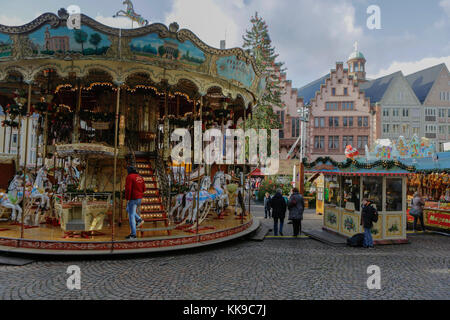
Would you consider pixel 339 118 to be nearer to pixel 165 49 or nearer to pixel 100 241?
pixel 165 49

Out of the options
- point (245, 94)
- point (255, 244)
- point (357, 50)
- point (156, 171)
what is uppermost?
point (357, 50)

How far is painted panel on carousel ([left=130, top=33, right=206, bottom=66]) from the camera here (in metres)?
8.53

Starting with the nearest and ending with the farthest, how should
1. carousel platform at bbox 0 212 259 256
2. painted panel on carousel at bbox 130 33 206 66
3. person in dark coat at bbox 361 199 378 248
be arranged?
carousel platform at bbox 0 212 259 256 → painted panel on carousel at bbox 130 33 206 66 → person in dark coat at bbox 361 199 378 248

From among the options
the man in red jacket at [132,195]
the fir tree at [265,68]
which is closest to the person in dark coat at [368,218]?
the man in red jacket at [132,195]

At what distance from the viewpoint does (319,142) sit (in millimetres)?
43625

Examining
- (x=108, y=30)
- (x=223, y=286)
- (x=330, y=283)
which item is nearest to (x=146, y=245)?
(x=223, y=286)

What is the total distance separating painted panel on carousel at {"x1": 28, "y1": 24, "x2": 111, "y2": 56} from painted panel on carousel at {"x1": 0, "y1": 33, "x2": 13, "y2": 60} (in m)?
0.68

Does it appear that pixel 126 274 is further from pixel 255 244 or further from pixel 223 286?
pixel 255 244

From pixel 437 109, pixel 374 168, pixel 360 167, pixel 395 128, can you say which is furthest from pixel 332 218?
pixel 437 109

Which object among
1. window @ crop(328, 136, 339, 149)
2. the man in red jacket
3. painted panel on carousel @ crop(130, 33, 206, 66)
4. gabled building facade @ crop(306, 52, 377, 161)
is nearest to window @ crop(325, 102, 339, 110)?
gabled building facade @ crop(306, 52, 377, 161)

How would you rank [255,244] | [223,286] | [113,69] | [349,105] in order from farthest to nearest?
[349,105]
[255,244]
[113,69]
[223,286]

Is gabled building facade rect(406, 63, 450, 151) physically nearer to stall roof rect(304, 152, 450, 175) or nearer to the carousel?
stall roof rect(304, 152, 450, 175)
